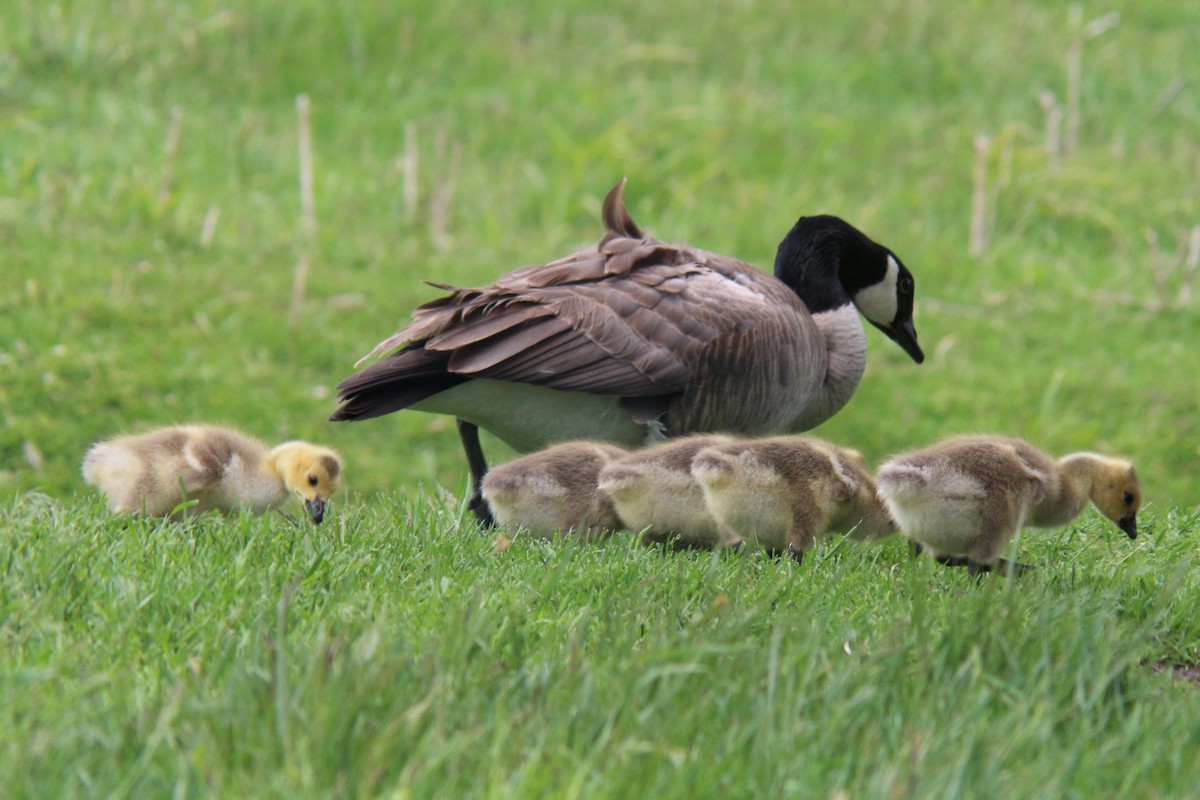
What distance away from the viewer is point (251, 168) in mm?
13711

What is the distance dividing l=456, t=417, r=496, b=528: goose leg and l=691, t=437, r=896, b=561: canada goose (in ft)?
3.73

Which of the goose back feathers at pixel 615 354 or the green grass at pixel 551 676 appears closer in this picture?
the green grass at pixel 551 676

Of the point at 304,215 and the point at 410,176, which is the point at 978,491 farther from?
the point at 304,215

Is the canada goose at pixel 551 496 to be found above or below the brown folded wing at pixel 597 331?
below

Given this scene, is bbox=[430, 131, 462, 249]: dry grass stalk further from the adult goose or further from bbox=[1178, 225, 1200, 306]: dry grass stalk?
bbox=[1178, 225, 1200, 306]: dry grass stalk

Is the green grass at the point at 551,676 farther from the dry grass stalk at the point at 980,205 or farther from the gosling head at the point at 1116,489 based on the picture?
the dry grass stalk at the point at 980,205

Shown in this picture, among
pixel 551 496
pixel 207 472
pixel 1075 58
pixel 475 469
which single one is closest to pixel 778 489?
pixel 551 496

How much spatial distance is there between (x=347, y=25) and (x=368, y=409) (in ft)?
34.9

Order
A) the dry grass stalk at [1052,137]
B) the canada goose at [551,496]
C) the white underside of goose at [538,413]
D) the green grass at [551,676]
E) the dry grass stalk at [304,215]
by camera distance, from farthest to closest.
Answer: the dry grass stalk at [1052,137]
the dry grass stalk at [304,215]
the white underside of goose at [538,413]
the canada goose at [551,496]
the green grass at [551,676]

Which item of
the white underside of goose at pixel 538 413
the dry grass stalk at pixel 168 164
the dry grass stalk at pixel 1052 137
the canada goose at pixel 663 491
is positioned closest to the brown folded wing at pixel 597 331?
the white underside of goose at pixel 538 413

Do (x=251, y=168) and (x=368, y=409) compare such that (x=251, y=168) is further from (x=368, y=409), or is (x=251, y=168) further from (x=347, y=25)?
(x=368, y=409)

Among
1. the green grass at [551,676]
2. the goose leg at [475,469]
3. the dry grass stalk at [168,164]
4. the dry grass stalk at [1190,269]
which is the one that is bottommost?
the dry grass stalk at [1190,269]

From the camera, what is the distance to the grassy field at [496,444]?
128 inches

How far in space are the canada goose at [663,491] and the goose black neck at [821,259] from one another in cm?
223
